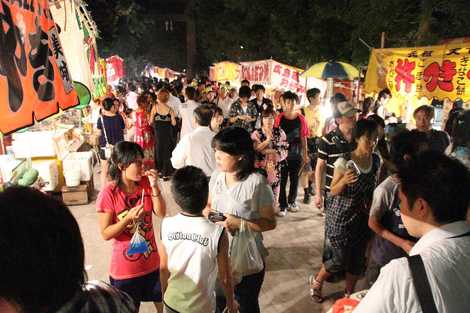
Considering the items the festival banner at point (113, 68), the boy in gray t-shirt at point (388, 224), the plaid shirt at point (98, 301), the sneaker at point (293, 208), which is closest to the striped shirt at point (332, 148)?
the boy in gray t-shirt at point (388, 224)

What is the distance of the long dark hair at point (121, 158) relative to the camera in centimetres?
292

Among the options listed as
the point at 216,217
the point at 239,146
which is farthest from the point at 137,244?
the point at 239,146

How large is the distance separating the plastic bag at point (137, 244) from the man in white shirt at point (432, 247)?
1.83m

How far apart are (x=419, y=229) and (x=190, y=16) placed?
1395 inches

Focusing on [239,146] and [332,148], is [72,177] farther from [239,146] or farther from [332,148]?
[239,146]

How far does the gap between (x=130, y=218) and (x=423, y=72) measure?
235 inches

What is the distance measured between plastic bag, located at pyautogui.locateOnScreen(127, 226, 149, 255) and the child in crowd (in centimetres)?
53

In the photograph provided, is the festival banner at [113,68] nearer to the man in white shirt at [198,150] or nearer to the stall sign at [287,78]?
the stall sign at [287,78]

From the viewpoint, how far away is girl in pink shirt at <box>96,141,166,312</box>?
2842 mm

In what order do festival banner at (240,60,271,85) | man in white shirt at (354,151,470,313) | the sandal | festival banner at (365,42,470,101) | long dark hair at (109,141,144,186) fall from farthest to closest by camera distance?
festival banner at (240,60,271,85), festival banner at (365,42,470,101), the sandal, long dark hair at (109,141,144,186), man in white shirt at (354,151,470,313)

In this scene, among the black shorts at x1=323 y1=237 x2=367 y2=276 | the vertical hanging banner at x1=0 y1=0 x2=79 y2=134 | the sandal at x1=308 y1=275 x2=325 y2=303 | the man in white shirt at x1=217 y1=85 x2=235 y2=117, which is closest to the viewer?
the vertical hanging banner at x1=0 y1=0 x2=79 y2=134

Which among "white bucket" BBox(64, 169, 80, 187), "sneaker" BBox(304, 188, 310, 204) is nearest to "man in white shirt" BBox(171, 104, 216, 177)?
"sneaker" BBox(304, 188, 310, 204)

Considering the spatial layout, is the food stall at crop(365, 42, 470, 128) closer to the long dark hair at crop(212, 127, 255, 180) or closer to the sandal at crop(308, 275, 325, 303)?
the sandal at crop(308, 275, 325, 303)

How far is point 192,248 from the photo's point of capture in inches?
89.9
